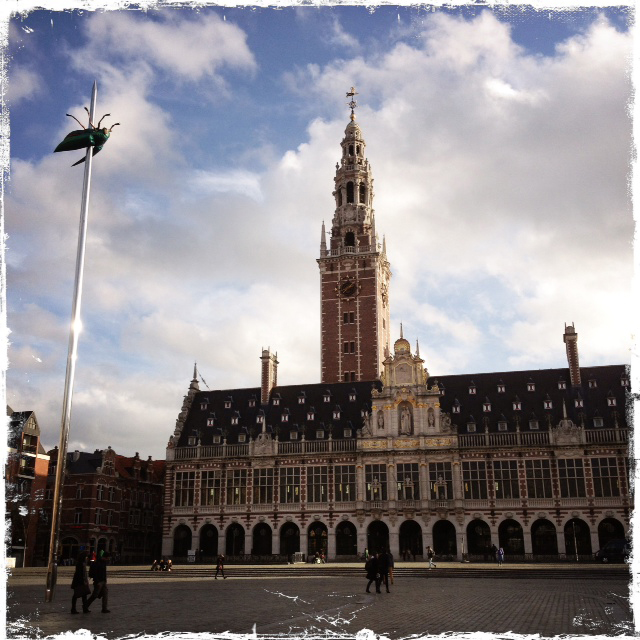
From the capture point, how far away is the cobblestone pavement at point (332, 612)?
46.4 ft

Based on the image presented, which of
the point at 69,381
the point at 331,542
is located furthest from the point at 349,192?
the point at 69,381

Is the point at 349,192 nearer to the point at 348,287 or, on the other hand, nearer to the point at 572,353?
the point at 348,287

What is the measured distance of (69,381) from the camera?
19109mm

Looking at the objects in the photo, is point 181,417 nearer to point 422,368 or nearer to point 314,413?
point 314,413

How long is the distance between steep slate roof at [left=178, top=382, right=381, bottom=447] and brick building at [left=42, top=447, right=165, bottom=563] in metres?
8.62

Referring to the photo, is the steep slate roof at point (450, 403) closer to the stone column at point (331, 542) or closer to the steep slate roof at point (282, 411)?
the steep slate roof at point (282, 411)

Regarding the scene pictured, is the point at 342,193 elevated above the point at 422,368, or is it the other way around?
the point at 342,193

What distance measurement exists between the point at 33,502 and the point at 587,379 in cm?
4891

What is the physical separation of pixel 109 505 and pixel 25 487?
9272 millimetres

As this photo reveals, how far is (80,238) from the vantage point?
20516 mm

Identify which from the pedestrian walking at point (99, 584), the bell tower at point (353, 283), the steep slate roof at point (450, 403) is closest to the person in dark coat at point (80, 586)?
the pedestrian walking at point (99, 584)

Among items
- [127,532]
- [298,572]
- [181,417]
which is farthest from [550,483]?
[127,532]

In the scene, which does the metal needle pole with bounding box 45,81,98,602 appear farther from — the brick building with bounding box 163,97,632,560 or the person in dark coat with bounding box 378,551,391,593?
the brick building with bounding box 163,97,632,560

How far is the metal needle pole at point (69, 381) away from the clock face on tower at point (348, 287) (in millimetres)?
59369
